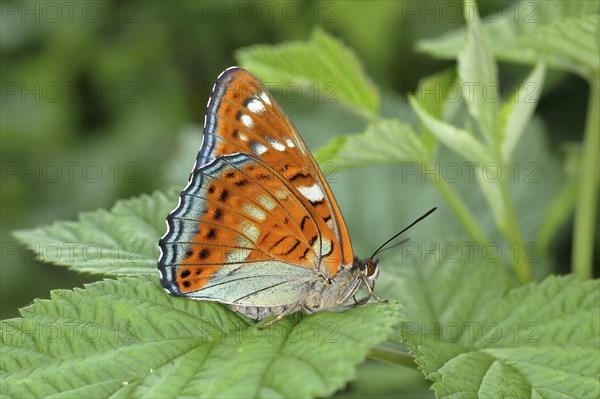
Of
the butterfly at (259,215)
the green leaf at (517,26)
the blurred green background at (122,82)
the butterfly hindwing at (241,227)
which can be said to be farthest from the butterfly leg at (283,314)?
the blurred green background at (122,82)

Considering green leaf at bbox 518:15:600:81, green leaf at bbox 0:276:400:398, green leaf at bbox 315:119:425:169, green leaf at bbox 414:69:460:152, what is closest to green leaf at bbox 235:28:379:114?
green leaf at bbox 414:69:460:152

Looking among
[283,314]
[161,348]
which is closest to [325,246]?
[283,314]

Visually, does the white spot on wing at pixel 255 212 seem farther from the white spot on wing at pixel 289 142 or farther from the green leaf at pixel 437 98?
the green leaf at pixel 437 98

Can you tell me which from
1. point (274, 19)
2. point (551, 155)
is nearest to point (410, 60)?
point (274, 19)

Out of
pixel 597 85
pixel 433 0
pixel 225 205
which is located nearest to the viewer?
pixel 225 205

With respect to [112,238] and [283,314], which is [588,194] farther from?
[112,238]

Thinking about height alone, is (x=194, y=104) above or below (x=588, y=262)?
above

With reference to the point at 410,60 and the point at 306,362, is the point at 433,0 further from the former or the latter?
the point at 306,362
